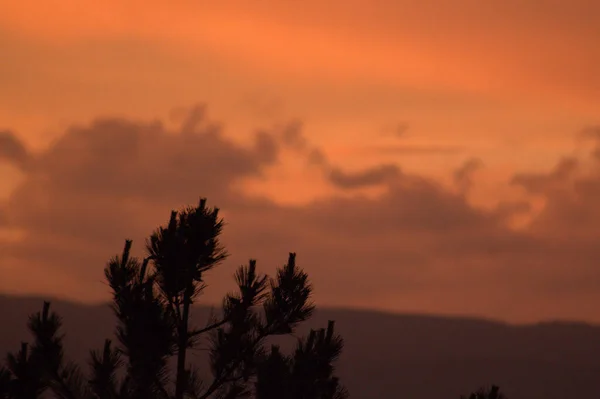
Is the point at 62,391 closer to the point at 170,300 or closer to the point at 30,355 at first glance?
the point at 30,355

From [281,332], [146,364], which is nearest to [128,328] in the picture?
[146,364]

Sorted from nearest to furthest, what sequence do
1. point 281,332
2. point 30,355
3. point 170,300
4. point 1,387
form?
point 1,387 < point 30,355 < point 170,300 < point 281,332

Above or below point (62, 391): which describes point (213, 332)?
above

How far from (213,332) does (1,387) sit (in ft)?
11.6

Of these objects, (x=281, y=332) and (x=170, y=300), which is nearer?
(x=170, y=300)

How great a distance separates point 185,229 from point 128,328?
182 cm

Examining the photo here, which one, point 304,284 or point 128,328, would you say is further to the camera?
point 304,284

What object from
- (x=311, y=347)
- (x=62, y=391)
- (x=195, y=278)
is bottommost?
(x=62, y=391)

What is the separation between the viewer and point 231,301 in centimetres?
1442

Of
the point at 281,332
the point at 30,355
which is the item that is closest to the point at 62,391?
the point at 30,355

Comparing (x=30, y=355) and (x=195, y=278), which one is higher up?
(x=195, y=278)

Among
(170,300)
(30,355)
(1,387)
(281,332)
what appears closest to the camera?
(1,387)

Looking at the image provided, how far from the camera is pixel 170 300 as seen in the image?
13734 millimetres

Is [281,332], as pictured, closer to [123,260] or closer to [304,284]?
[304,284]
